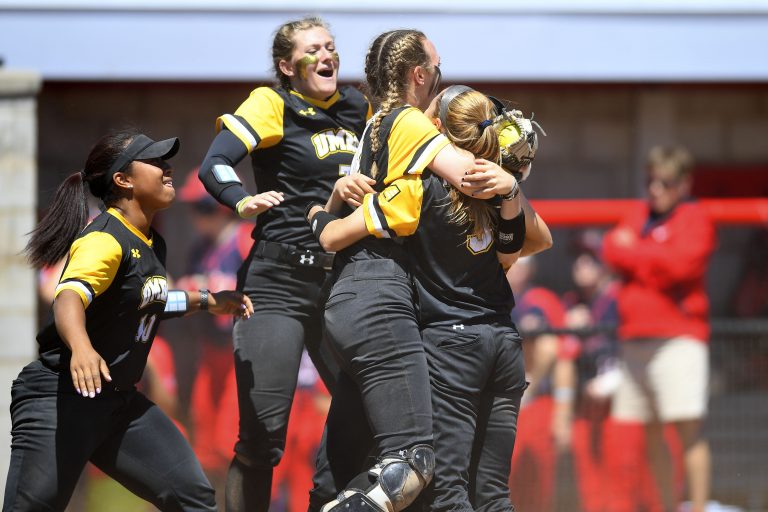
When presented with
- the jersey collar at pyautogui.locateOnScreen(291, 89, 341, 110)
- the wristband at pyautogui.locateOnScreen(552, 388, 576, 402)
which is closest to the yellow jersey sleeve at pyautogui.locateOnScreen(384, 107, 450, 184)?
the jersey collar at pyautogui.locateOnScreen(291, 89, 341, 110)

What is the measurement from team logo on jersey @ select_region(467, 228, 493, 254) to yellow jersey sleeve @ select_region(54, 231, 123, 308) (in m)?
1.09

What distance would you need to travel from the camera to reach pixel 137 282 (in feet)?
12.5

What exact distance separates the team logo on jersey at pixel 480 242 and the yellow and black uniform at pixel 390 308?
0.20m

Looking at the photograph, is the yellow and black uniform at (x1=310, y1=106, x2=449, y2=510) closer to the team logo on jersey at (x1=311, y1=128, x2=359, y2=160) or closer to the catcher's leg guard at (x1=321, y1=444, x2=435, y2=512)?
the catcher's leg guard at (x1=321, y1=444, x2=435, y2=512)

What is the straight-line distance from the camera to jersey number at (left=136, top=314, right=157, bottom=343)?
3900 mm

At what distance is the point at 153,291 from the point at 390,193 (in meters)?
0.86

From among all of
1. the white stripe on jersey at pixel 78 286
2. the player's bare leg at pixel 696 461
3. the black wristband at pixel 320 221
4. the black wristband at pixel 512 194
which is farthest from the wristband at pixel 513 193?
the player's bare leg at pixel 696 461

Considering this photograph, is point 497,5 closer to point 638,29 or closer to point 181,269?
point 638,29

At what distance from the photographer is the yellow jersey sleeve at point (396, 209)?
3.59 m

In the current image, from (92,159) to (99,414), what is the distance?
843mm

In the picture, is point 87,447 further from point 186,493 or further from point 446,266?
point 446,266

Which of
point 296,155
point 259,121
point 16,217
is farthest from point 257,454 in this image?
point 16,217

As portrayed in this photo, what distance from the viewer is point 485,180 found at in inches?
140

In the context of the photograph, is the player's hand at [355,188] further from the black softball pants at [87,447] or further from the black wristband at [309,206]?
the black softball pants at [87,447]
